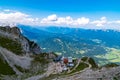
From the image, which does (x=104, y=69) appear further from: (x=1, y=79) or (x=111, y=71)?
(x=1, y=79)

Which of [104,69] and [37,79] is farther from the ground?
[104,69]

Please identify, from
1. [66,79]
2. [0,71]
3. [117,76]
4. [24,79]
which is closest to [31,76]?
[24,79]

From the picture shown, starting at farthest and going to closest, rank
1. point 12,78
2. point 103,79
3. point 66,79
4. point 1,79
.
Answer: point 12,78 < point 1,79 < point 66,79 < point 103,79

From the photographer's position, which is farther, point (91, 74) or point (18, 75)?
point (18, 75)

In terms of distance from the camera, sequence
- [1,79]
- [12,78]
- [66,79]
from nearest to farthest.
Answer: [66,79] < [1,79] < [12,78]

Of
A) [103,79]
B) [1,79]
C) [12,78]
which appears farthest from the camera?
[12,78]

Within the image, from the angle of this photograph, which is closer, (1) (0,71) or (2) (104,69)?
(2) (104,69)

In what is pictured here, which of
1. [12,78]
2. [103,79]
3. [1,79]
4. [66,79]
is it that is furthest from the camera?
[12,78]

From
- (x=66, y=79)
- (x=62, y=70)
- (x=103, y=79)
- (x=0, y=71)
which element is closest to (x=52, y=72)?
(x=62, y=70)

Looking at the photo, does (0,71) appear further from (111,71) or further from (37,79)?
(111,71)
